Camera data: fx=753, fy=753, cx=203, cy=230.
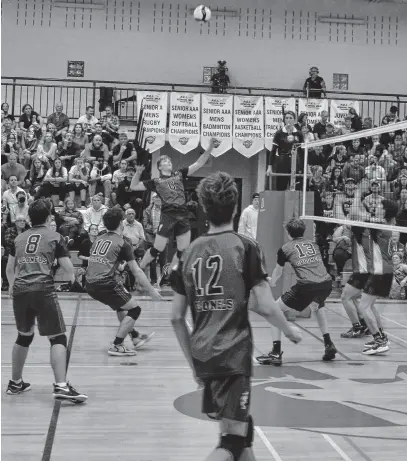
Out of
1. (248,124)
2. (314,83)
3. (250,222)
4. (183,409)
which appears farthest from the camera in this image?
(314,83)

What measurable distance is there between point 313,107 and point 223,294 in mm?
17271

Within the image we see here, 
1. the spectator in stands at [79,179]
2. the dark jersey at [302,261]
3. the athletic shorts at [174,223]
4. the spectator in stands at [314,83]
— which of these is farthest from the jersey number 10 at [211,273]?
the spectator in stands at [314,83]

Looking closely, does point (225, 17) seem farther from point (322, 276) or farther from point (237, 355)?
point (237, 355)

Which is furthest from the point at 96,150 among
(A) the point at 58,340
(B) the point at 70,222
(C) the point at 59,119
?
(A) the point at 58,340

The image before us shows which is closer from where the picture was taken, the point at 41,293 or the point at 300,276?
the point at 41,293

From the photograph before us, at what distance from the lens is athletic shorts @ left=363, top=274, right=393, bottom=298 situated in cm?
916

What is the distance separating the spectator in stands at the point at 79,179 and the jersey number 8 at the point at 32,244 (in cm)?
1055

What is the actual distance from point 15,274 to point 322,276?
3.38 metres

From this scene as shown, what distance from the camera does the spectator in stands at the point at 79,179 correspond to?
676 inches

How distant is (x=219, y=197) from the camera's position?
3.79 m

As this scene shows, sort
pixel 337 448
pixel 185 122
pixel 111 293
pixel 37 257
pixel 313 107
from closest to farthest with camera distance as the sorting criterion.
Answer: pixel 337 448 → pixel 37 257 → pixel 111 293 → pixel 185 122 → pixel 313 107

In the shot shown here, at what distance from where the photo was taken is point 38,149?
18203mm

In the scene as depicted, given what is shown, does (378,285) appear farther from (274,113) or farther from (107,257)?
(274,113)

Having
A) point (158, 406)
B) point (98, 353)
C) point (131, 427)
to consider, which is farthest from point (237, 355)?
point (98, 353)
